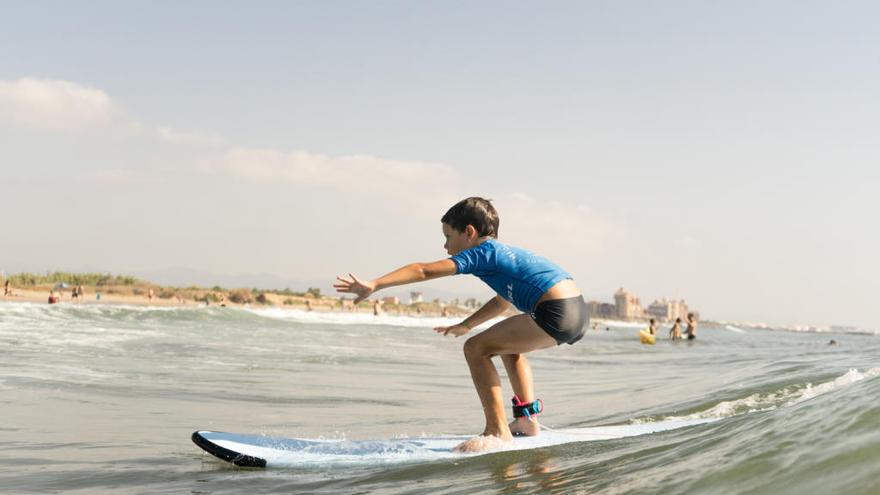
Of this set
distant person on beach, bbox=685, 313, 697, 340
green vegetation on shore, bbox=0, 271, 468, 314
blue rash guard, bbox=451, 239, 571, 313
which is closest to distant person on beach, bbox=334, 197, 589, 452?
blue rash guard, bbox=451, 239, 571, 313

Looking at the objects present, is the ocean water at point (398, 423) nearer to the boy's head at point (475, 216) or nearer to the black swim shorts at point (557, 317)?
the black swim shorts at point (557, 317)

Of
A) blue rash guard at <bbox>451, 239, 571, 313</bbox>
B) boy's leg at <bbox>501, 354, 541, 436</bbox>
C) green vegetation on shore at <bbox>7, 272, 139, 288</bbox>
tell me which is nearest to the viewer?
blue rash guard at <bbox>451, 239, 571, 313</bbox>

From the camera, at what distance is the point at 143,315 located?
34.2 meters

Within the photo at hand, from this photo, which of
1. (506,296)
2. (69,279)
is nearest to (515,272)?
(506,296)

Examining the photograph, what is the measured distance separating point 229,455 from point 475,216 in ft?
6.85

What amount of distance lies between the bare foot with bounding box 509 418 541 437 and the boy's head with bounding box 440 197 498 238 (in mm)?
1255

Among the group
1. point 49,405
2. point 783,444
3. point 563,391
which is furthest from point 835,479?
point 563,391

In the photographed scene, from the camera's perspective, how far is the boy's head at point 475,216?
4664mm

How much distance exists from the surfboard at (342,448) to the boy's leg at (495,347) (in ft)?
1.01

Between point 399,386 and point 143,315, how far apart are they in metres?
27.1

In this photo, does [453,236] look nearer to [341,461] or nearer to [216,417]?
[341,461]

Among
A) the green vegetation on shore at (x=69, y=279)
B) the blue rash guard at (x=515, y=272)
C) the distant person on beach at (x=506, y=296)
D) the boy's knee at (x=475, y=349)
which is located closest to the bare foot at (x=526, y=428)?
the distant person on beach at (x=506, y=296)

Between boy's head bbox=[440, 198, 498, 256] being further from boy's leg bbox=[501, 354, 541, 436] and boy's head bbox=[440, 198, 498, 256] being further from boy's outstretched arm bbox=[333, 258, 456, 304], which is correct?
boy's leg bbox=[501, 354, 541, 436]

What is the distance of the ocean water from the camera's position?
293 cm
